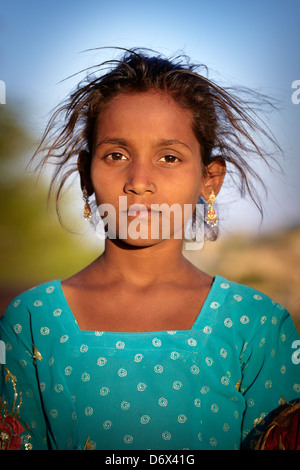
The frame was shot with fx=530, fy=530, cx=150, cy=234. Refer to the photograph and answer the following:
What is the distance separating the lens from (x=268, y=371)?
1.61 metres

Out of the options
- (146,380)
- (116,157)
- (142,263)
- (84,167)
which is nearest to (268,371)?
(146,380)

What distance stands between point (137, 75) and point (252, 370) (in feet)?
3.35

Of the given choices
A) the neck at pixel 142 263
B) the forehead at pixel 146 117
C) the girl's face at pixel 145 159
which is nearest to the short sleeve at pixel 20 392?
the neck at pixel 142 263

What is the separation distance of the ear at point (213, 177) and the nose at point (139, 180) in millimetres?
329

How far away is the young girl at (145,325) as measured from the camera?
5.08 ft

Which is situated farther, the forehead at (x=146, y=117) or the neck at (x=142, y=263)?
the neck at (x=142, y=263)

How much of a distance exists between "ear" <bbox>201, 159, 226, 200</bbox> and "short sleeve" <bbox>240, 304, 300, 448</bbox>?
47 cm

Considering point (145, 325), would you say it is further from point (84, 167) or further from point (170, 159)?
point (84, 167)

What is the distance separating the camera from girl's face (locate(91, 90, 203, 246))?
160 cm

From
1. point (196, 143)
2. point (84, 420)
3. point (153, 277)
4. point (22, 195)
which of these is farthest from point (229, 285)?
point (22, 195)

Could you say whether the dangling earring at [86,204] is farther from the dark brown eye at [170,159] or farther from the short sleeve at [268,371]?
the short sleeve at [268,371]

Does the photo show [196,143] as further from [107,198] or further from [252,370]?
[252,370]

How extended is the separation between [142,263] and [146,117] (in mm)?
→ 477

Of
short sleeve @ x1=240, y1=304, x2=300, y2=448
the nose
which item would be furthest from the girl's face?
short sleeve @ x1=240, y1=304, x2=300, y2=448
